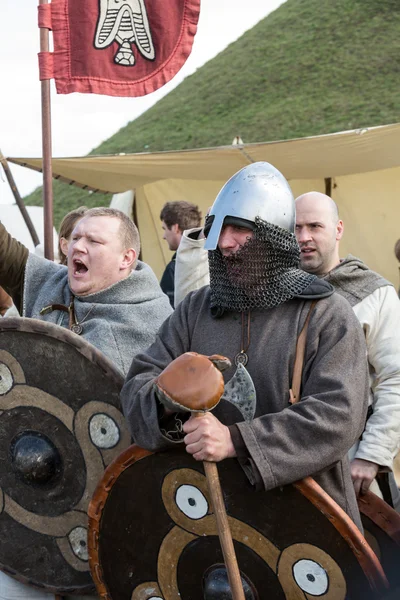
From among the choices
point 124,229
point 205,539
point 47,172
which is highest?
point 47,172

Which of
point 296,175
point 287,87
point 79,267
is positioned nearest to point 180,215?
point 79,267

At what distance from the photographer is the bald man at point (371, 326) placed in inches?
113

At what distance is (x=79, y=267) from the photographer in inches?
118

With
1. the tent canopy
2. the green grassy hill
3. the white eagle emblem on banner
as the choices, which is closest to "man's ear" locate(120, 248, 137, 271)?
the white eagle emblem on banner

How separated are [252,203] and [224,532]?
36.8 inches

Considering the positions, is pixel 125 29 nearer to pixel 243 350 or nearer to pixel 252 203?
pixel 252 203

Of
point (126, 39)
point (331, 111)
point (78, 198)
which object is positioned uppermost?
point (126, 39)

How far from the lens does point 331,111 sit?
2864 centimetres

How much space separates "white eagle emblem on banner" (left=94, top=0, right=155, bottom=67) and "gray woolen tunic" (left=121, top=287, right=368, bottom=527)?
209 centimetres

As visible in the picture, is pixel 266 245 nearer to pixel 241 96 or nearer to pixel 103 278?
pixel 103 278

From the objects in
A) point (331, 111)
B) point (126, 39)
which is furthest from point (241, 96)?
point (126, 39)

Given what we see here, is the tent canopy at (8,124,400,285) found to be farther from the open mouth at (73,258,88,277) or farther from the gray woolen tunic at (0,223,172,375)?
the open mouth at (73,258,88,277)

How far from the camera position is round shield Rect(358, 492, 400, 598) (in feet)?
7.90

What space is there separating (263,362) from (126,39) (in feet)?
8.02
